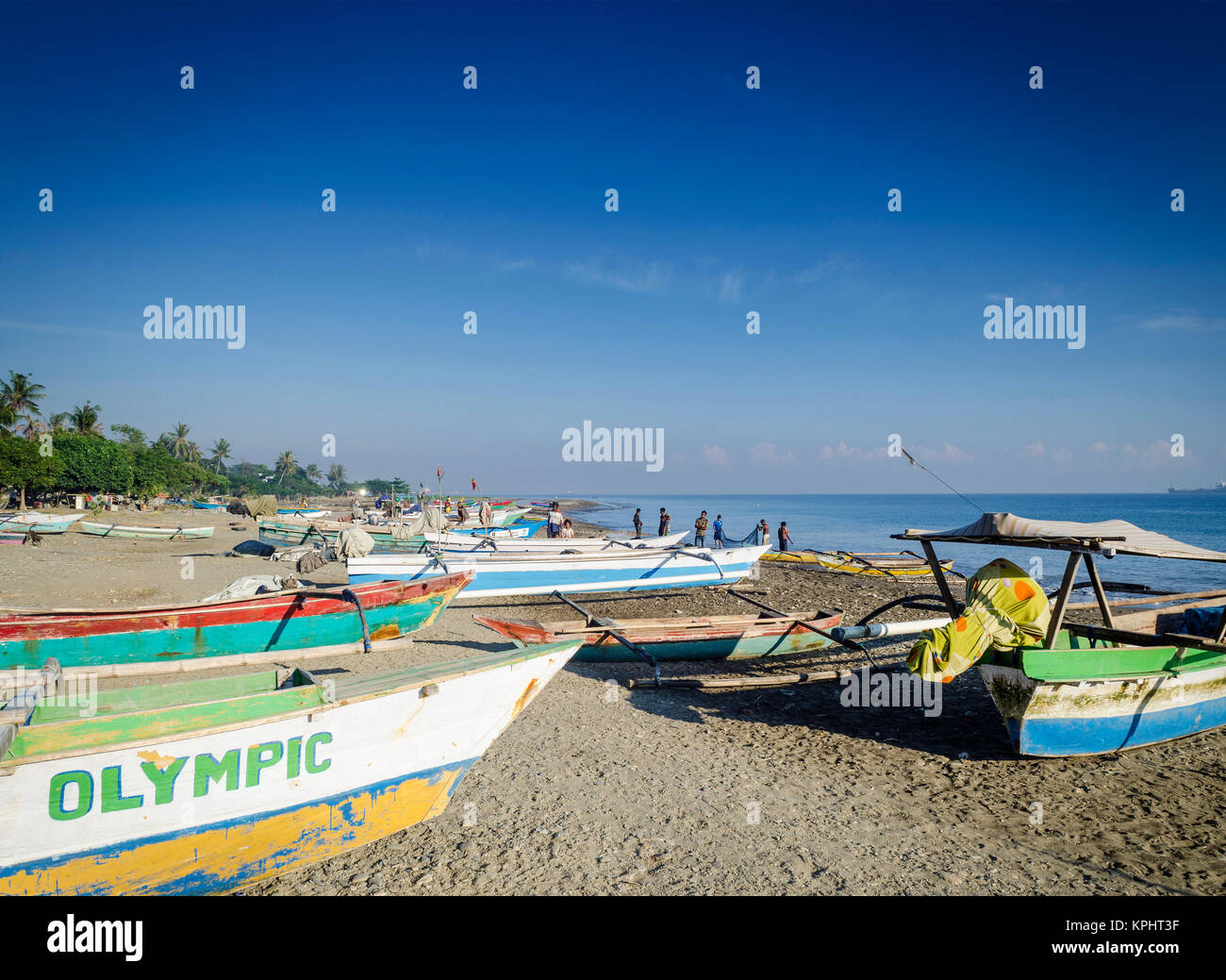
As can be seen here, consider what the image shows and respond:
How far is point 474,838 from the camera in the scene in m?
5.24

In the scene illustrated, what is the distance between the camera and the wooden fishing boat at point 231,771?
3.73m

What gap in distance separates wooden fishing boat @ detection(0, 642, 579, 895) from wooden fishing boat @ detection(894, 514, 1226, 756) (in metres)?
5.01

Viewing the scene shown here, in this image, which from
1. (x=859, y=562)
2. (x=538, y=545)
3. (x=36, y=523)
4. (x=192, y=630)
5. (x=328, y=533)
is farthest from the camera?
(x=36, y=523)

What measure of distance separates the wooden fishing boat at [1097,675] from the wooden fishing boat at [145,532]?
36170 mm

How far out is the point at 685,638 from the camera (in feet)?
34.4

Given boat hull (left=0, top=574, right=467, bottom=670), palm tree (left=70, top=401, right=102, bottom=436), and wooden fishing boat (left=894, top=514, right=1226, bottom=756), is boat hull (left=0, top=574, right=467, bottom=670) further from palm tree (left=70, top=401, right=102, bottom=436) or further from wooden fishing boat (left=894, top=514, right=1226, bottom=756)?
palm tree (left=70, top=401, right=102, bottom=436)

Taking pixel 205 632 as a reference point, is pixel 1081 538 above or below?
above

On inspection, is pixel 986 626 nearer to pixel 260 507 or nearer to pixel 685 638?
pixel 685 638

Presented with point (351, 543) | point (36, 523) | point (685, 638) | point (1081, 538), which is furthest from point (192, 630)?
point (36, 523)

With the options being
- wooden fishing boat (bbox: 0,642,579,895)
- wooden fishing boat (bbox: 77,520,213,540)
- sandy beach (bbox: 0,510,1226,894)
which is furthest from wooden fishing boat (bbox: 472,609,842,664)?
wooden fishing boat (bbox: 77,520,213,540)

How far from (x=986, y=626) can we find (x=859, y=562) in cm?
1993

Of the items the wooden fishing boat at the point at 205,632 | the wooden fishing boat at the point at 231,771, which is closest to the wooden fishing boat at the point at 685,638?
the wooden fishing boat at the point at 205,632

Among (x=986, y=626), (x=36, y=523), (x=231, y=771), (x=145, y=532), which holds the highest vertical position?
(x=986, y=626)
